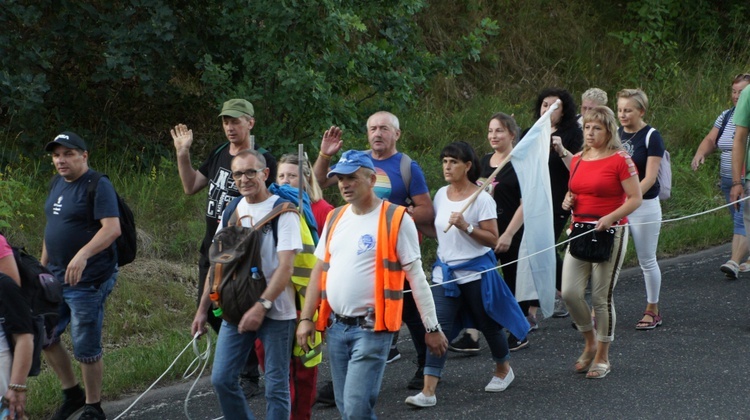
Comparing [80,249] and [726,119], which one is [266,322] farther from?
[726,119]

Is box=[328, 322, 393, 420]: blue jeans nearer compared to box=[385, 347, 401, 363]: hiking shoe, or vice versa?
box=[328, 322, 393, 420]: blue jeans

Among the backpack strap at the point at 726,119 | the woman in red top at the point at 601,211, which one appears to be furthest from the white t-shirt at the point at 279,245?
the backpack strap at the point at 726,119

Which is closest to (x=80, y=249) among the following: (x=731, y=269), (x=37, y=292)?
(x=37, y=292)

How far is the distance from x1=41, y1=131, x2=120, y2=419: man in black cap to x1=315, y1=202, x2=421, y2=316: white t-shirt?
1766 millimetres

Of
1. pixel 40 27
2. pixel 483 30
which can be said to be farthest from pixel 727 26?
pixel 40 27

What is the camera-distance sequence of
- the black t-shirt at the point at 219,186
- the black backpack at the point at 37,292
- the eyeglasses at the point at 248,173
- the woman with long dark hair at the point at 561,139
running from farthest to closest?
the woman with long dark hair at the point at 561,139
the black t-shirt at the point at 219,186
the eyeglasses at the point at 248,173
the black backpack at the point at 37,292

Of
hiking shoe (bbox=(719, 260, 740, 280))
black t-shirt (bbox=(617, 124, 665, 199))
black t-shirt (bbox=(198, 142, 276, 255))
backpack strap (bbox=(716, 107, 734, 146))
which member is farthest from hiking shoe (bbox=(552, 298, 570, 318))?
black t-shirt (bbox=(198, 142, 276, 255))

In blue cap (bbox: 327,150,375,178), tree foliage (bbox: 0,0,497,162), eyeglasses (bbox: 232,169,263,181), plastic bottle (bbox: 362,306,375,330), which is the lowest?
plastic bottle (bbox: 362,306,375,330)

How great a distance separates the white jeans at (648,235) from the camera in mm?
7586

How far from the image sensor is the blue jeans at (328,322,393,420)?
193 inches

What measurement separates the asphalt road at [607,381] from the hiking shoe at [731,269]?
55 cm

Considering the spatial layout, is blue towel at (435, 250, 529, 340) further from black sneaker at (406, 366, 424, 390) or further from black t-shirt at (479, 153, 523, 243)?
black t-shirt at (479, 153, 523, 243)

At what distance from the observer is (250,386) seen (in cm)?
678

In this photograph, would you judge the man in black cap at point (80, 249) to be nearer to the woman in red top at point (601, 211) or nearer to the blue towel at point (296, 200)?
the blue towel at point (296, 200)
